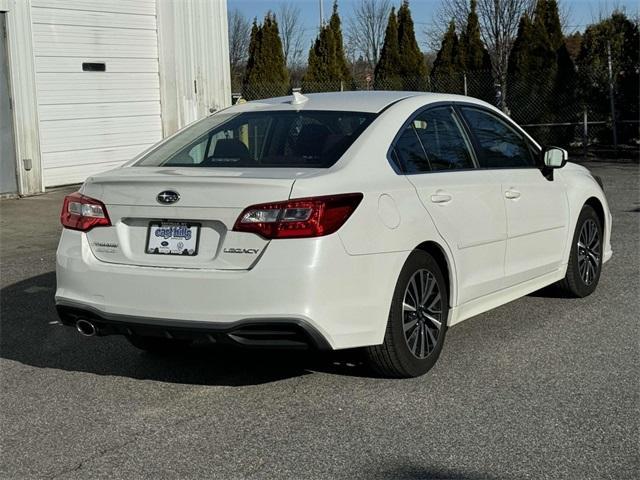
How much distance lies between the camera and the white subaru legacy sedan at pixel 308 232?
449cm

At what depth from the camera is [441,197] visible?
5.30 metres

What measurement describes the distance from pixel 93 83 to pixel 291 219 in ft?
39.8

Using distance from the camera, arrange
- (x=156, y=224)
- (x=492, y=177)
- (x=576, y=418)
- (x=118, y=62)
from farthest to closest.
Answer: (x=118, y=62), (x=492, y=177), (x=156, y=224), (x=576, y=418)

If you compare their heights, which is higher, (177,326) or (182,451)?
(177,326)

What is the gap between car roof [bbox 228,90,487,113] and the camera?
5.49 meters

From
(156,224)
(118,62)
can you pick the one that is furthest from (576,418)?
(118,62)

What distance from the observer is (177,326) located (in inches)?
182

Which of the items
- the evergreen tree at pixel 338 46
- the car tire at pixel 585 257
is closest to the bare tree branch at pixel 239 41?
the evergreen tree at pixel 338 46

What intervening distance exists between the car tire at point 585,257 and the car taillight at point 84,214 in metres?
3.60

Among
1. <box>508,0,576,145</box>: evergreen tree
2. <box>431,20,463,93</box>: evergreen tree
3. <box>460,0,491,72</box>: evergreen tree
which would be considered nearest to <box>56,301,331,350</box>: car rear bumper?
<box>508,0,576,145</box>: evergreen tree

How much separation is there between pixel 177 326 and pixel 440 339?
5.18 feet

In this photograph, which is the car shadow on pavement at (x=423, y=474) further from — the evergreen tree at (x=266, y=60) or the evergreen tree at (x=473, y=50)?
the evergreen tree at (x=266, y=60)

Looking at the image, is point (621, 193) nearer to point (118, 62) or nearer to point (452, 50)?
point (118, 62)

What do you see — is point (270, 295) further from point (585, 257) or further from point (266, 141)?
point (585, 257)
